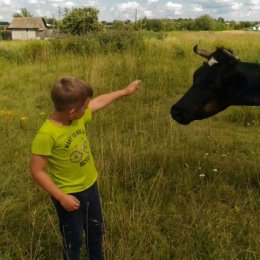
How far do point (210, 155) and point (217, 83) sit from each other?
138 cm

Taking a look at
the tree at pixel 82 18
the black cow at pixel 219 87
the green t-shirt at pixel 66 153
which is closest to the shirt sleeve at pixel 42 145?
the green t-shirt at pixel 66 153

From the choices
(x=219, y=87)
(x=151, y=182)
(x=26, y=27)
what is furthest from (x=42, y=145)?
(x=26, y=27)

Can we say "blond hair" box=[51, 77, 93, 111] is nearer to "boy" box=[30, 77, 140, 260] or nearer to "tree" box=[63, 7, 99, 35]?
"boy" box=[30, 77, 140, 260]

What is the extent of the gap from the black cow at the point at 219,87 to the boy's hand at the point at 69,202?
2.05m

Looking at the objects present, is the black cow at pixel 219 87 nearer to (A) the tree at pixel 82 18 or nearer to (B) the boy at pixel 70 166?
(B) the boy at pixel 70 166

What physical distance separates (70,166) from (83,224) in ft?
1.40

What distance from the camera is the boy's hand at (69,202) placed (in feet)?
7.45

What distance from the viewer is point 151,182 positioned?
13.8ft

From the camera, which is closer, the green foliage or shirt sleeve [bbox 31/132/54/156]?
shirt sleeve [bbox 31/132/54/156]

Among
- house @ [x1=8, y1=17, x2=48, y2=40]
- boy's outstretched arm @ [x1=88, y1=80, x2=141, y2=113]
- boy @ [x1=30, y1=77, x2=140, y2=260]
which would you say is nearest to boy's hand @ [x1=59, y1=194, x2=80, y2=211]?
boy @ [x1=30, y1=77, x2=140, y2=260]

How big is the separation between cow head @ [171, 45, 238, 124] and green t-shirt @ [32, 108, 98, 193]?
177cm

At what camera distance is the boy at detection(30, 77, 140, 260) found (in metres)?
2.26

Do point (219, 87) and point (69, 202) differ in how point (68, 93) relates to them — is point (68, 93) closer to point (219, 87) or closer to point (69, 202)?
point (69, 202)

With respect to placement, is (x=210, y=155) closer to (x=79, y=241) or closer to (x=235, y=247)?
(x=235, y=247)
